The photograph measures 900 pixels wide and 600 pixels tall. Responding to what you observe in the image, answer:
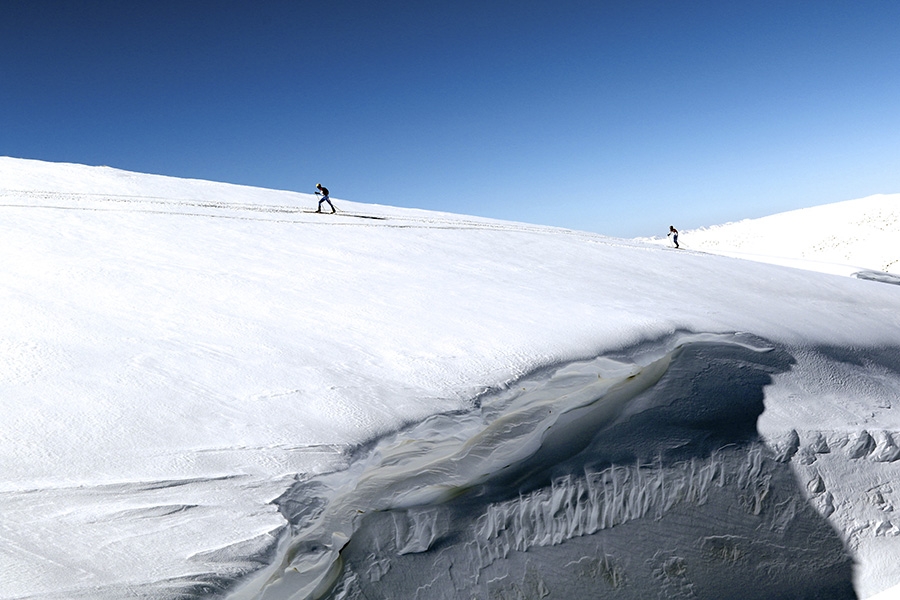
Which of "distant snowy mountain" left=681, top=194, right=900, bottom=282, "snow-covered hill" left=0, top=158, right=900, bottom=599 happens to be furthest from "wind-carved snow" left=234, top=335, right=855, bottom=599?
"distant snowy mountain" left=681, top=194, right=900, bottom=282

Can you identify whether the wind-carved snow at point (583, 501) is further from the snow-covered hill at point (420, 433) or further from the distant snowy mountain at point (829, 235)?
the distant snowy mountain at point (829, 235)

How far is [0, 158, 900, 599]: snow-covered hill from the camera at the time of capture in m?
2.16

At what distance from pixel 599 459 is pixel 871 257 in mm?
19944

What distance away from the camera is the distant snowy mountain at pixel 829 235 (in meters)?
19.3

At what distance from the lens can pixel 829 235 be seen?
24062mm

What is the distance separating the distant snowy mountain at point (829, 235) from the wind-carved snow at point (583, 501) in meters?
13.9

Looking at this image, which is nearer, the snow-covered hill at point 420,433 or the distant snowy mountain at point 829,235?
the snow-covered hill at point 420,433

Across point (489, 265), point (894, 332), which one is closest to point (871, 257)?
point (894, 332)

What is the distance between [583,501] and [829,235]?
25614mm

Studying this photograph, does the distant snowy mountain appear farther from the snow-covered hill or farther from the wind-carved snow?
the wind-carved snow

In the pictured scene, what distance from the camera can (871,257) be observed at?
61.8 feet

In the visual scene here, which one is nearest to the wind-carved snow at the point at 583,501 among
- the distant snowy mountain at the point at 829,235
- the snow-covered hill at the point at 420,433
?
the snow-covered hill at the point at 420,433

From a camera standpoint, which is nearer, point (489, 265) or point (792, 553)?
point (792, 553)

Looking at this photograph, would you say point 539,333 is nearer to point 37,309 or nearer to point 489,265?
point 489,265
